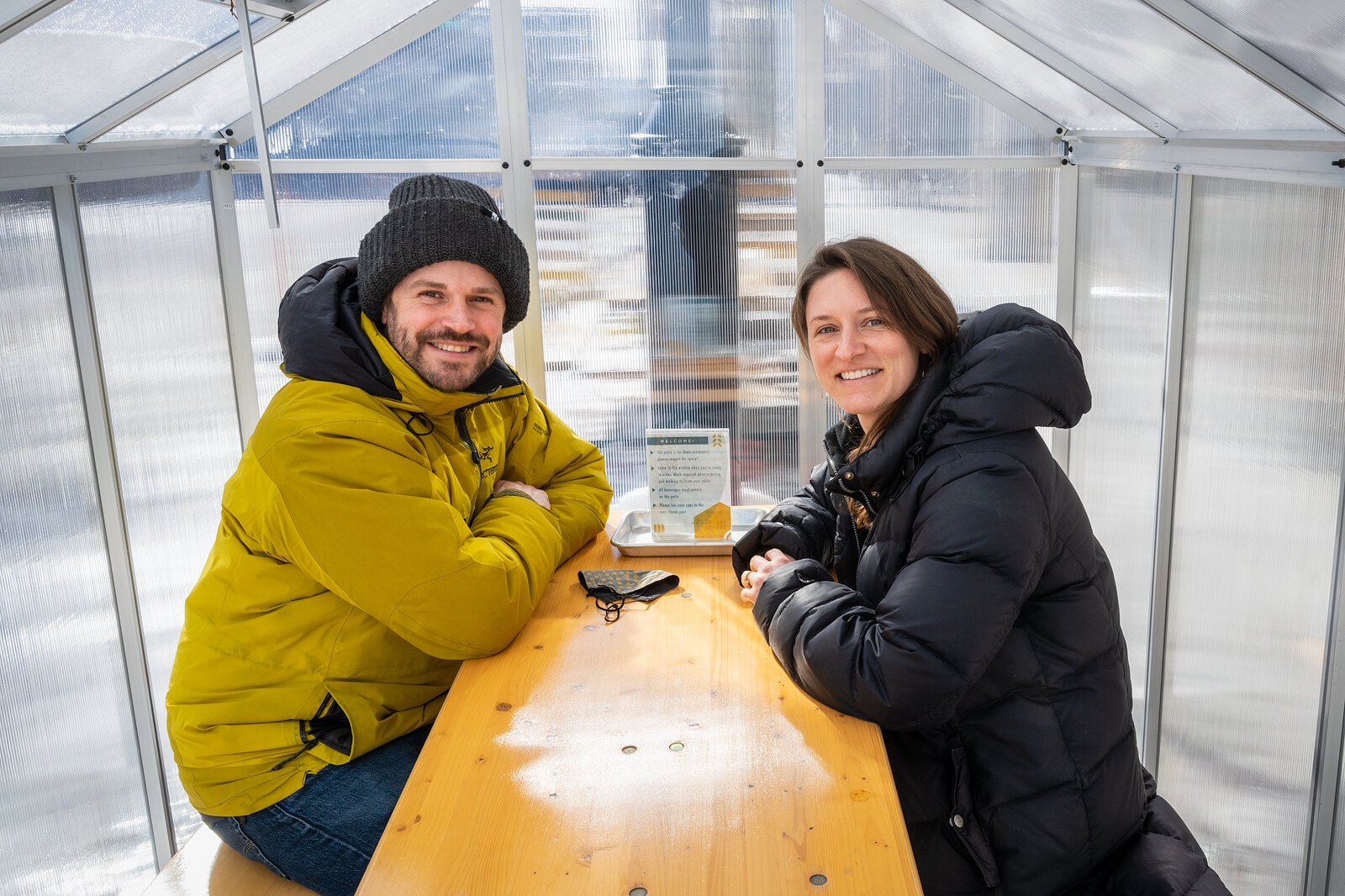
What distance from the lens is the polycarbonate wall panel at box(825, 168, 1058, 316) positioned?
2787mm

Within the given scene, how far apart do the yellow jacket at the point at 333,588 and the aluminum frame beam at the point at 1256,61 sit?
126 cm

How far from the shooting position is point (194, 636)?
168 centimetres

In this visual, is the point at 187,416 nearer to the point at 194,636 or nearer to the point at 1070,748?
the point at 194,636

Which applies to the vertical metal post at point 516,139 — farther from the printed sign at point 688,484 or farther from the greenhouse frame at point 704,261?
the printed sign at point 688,484

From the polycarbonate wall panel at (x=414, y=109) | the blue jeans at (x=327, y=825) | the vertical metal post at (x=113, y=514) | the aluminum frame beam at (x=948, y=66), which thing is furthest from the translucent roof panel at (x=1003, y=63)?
the blue jeans at (x=327, y=825)

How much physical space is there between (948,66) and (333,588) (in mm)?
1939

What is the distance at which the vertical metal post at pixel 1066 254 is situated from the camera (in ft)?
9.18

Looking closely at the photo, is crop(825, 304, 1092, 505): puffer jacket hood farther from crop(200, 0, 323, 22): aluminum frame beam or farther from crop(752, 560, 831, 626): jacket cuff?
crop(200, 0, 323, 22): aluminum frame beam

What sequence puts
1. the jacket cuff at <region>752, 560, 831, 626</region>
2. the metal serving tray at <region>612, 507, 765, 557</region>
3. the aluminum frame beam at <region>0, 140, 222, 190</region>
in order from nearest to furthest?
the jacket cuff at <region>752, 560, 831, 626</region> → the aluminum frame beam at <region>0, 140, 222, 190</region> → the metal serving tray at <region>612, 507, 765, 557</region>

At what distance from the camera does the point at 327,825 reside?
5.18 feet

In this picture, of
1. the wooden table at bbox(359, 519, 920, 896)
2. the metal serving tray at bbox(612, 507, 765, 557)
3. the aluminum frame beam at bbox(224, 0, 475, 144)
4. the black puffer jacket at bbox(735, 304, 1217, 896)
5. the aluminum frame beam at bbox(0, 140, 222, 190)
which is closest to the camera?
the wooden table at bbox(359, 519, 920, 896)

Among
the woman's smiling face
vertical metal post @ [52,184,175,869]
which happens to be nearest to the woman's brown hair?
the woman's smiling face

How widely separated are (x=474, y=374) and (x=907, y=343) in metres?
0.69

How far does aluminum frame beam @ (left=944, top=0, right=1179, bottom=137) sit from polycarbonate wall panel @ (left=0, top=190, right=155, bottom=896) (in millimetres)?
1842
